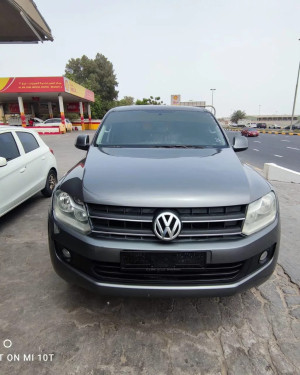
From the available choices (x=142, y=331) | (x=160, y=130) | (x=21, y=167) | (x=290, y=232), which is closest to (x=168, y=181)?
(x=142, y=331)

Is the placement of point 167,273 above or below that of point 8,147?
below

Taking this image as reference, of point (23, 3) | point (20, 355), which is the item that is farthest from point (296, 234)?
point (23, 3)

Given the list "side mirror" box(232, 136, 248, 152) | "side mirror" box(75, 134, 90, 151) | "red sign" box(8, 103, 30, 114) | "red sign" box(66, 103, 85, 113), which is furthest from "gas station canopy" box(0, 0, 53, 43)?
"red sign" box(66, 103, 85, 113)

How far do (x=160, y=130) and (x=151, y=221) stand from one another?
1.59 meters

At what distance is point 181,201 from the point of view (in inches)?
66.7

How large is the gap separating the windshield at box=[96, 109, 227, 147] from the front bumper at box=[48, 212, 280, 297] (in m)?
1.29

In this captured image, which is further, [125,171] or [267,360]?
[125,171]

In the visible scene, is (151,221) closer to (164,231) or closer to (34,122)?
(164,231)

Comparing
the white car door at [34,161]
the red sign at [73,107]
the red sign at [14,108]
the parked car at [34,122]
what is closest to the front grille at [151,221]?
the white car door at [34,161]

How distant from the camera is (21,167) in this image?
4062 millimetres

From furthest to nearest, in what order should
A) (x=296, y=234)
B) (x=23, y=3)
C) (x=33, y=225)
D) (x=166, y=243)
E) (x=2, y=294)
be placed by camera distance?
→ 1. (x=23, y=3)
2. (x=33, y=225)
3. (x=296, y=234)
4. (x=2, y=294)
5. (x=166, y=243)

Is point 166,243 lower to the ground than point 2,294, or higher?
higher

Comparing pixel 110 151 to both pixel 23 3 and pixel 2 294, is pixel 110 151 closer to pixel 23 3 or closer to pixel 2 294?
pixel 2 294

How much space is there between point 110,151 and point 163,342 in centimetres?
169
